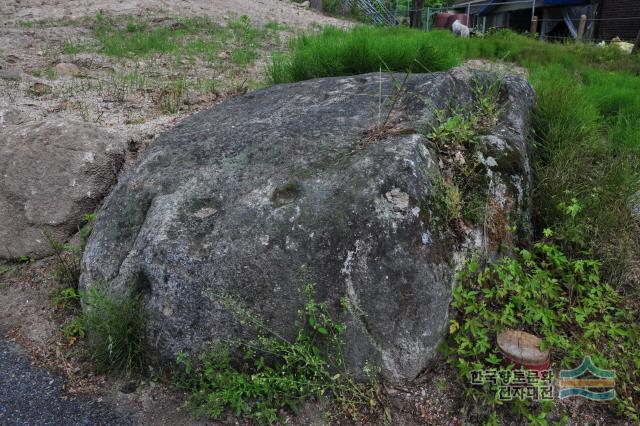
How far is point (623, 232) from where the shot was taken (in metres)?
2.90

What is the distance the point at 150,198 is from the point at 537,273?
85.6 inches

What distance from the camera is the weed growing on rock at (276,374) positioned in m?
2.19

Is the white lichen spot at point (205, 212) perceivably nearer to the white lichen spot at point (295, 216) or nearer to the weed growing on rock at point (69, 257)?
the white lichen spot at point (295, 216)

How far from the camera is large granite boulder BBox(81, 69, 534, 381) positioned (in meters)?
2.26

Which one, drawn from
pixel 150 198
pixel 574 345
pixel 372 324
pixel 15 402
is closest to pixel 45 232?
pixel 150 198

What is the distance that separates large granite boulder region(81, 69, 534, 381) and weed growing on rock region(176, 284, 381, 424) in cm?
6

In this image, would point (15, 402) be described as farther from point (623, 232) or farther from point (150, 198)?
point (623, 232)

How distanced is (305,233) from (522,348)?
113cm

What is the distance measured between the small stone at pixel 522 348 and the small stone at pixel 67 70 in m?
5.34

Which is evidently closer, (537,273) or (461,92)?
(537,273)

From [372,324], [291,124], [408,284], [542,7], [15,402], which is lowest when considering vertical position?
[15,402]

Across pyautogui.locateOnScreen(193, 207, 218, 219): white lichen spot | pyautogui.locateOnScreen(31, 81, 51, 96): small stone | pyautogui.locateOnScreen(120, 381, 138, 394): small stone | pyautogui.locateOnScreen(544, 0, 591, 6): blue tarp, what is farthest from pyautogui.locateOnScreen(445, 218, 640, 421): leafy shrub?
pyautogui.locateOnScreen(544, 0, 591, 6): blue tarp

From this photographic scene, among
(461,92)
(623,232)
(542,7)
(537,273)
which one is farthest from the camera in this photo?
(542,7)

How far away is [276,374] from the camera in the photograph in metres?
2.25
